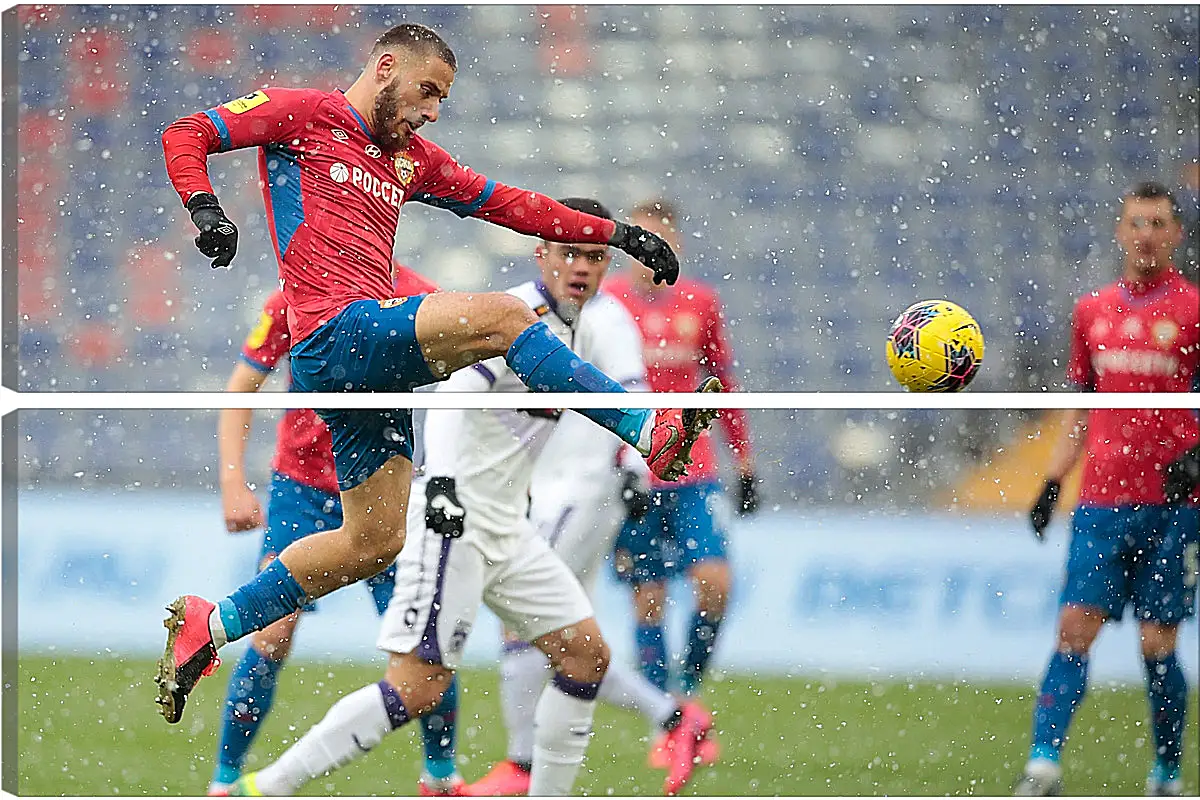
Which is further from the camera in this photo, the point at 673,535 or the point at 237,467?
the point at 673,535

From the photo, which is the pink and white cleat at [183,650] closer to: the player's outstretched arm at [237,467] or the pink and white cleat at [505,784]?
the player's outstretched arm at [237,467]

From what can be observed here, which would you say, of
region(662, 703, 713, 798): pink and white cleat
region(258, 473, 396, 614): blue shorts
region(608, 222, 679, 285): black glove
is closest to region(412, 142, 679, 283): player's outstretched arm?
region(608, 222, 679, 285): black glove

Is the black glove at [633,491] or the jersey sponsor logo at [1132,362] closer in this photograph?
the jersey sponsor logo at [1132,362]

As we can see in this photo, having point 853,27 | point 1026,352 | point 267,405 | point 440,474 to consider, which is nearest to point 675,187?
point 853,27

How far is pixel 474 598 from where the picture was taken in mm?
2744

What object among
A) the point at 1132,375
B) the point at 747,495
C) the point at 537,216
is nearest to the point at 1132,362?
the point at 1132,375

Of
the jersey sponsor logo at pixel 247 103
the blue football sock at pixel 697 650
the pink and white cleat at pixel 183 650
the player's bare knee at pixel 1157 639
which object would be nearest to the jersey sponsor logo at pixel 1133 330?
the player's bare knee at pixel 1157 639

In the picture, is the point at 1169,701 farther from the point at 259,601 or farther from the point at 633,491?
the point at 259,601

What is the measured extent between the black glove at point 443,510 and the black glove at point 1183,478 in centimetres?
157

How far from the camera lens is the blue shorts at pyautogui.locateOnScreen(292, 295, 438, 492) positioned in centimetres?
230

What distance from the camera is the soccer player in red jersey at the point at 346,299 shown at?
230cm

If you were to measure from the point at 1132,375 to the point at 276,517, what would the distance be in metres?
1.85

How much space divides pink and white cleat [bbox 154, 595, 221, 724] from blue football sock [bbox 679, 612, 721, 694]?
1.53m

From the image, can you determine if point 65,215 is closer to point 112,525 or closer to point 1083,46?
point 112,525
